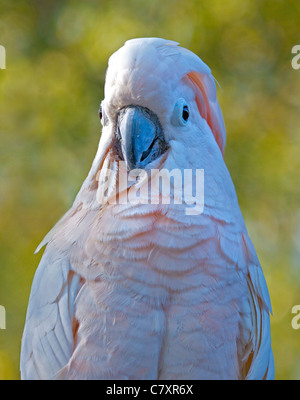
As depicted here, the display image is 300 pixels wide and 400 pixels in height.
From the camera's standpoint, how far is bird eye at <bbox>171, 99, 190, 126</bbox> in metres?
1.19

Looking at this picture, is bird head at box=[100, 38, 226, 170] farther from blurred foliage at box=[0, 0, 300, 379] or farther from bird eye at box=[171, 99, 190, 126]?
blurred foliage at box=[0, 0, 300, 379]

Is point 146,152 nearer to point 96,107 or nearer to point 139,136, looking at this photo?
point 139,136

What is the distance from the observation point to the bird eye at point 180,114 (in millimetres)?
1188

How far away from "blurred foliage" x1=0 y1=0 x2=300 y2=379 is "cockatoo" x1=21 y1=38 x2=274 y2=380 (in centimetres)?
151

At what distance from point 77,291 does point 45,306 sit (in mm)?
101

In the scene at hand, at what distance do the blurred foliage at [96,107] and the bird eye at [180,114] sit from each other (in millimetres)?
1598

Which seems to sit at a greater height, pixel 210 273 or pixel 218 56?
pixel 218 56

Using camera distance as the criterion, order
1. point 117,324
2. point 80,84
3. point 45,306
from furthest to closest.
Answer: point 80,84 < point 45,306 < point 117,324

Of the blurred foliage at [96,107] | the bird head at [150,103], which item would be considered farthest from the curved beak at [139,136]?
the blurred foliage at [96,107]

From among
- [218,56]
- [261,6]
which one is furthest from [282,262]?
[261,6]

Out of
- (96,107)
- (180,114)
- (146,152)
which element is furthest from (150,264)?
(96,107)

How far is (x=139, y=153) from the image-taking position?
114 cm

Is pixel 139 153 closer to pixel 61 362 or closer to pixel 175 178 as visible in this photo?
pixel 175 178

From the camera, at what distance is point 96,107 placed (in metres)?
2.92
